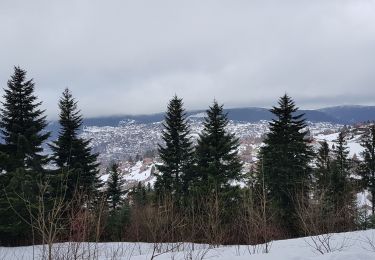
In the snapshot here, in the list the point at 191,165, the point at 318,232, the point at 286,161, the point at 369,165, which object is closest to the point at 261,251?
the point at 318,232

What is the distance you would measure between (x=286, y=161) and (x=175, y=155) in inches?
368

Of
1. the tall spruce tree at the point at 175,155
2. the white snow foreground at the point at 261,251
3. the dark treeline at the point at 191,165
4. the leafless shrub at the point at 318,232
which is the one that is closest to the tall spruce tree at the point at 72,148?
the dark treeline at the point at 191,165

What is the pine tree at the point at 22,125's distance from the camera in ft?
84.1

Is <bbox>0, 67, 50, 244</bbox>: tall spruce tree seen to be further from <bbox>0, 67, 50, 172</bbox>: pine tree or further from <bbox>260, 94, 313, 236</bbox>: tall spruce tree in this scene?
<bbox>260, 94, 313, 236</bbox>: tall spruce tree

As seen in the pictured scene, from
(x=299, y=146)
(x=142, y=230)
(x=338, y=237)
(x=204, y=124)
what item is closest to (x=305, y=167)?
(x=299, y=146)

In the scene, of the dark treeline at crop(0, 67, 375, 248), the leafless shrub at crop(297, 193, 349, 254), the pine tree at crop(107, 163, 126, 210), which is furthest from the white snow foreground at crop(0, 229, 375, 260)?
the pine tree at crop(107, 163, 126, 210)

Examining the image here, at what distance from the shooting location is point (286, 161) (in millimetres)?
29938

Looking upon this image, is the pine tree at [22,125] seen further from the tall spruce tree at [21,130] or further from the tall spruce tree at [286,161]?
the tall spruce tree at [286,161]

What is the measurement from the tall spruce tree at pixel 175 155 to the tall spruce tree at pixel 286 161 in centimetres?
643

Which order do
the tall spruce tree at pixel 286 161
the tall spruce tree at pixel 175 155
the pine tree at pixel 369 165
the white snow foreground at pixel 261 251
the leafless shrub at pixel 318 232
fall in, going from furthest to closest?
the pine tree at pixel 369 165
the tall spruce tree at pixel 175 155
the tall spruce tree at pixel 286 161
the leafless shrub at pixel 318 232
the white snow foreground at pixel 261 251

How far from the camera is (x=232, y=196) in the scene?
90.6ft

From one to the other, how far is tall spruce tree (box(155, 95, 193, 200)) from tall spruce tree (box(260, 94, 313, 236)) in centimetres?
643

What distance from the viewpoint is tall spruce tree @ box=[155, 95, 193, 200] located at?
33094 mm

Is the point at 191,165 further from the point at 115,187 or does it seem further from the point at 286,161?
the point at 115,187
